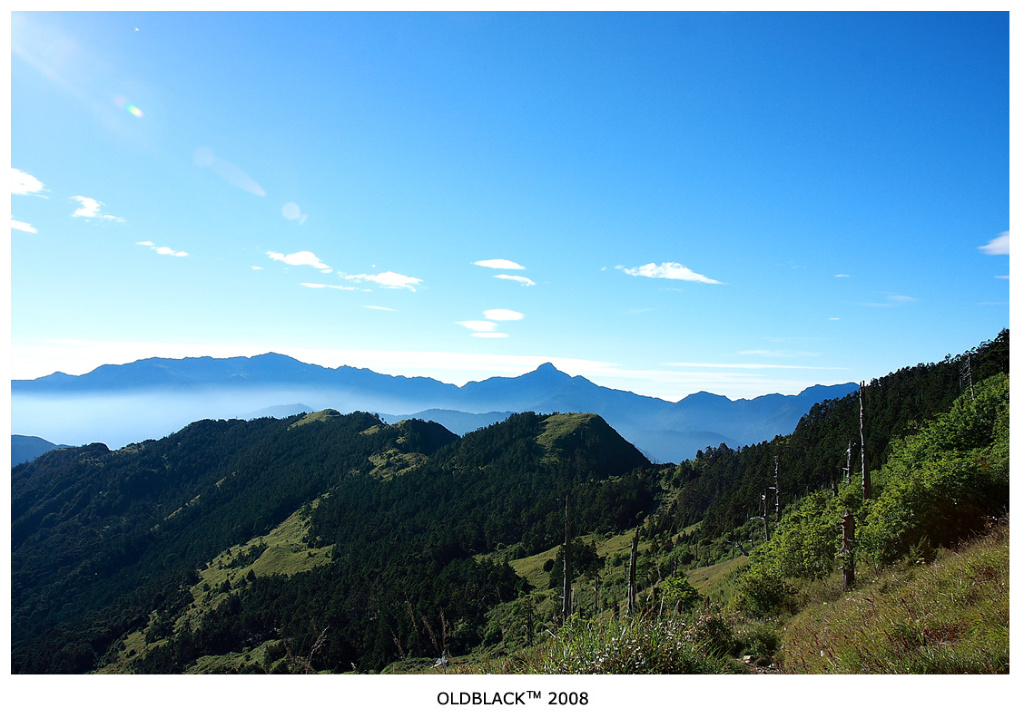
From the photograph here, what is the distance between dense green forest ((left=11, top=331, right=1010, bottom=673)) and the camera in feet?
45.2

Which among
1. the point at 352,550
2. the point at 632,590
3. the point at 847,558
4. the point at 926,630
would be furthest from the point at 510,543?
the point at 926,630

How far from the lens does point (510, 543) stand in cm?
12075

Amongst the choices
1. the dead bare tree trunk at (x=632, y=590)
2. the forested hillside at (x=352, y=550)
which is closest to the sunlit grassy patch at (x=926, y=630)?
the dead bare tree trunk at (x=632, y=590)

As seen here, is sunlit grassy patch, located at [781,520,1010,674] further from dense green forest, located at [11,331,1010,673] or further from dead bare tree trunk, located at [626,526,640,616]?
dead bare tree trunk, located at [626,526,640,616]

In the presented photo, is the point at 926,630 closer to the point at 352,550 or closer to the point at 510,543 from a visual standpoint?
the point at 510,543

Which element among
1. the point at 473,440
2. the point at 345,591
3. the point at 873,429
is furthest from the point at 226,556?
the point at 873,429

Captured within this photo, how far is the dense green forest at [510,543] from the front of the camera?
45.2 ft

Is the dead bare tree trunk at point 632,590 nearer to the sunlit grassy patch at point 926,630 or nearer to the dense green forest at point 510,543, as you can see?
the dense green forest at point 510,543

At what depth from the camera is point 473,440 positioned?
185m

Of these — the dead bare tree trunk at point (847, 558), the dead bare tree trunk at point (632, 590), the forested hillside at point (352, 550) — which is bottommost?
the forested hillside at point (352, 550)

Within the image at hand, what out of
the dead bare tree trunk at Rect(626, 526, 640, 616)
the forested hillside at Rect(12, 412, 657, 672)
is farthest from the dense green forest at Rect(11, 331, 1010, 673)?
the forested hillside at Rect(12, 412, 657, 672)

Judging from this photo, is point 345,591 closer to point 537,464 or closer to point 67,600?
point 537,464

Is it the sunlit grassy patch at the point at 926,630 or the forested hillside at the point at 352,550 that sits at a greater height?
the sunlit grassy patch at the point at 926,630
